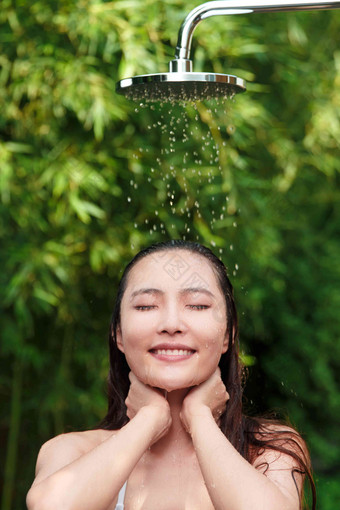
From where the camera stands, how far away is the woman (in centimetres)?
149

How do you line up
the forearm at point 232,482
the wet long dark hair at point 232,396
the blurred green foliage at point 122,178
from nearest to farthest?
the forearm at point 232,482 → the wet long dark hair at point 232,396 → the blurred green foliage at point 122,178

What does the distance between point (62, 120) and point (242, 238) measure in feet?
2.86

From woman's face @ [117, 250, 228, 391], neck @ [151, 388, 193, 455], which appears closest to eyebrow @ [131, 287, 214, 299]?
woman's face @ [117, 250, 228, 391]

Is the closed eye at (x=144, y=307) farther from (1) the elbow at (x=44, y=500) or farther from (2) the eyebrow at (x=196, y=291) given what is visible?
(1) the elbow at (x=44, y=500)

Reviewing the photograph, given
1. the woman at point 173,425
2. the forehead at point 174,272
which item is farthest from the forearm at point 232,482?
the forehead at point 174,272

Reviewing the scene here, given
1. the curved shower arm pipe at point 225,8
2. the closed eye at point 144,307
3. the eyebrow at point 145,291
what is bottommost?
the closed eye at point 144,307

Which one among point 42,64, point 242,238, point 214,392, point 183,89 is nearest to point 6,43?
point 42,64

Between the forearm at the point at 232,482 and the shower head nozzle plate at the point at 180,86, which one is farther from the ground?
the shower head nozzle plate at the point at 180,86

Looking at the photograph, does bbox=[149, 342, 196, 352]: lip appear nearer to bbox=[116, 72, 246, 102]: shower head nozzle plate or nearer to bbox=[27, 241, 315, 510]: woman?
bbox=[27, 241, 315, 510]: woman

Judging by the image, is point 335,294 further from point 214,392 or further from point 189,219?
point 214,392

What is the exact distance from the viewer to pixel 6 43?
2.98m

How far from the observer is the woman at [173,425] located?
149 cm

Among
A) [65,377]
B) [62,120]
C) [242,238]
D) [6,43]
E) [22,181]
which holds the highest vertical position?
[6,43]

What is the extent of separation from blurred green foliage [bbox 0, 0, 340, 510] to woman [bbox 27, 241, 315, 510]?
2.55 ft
